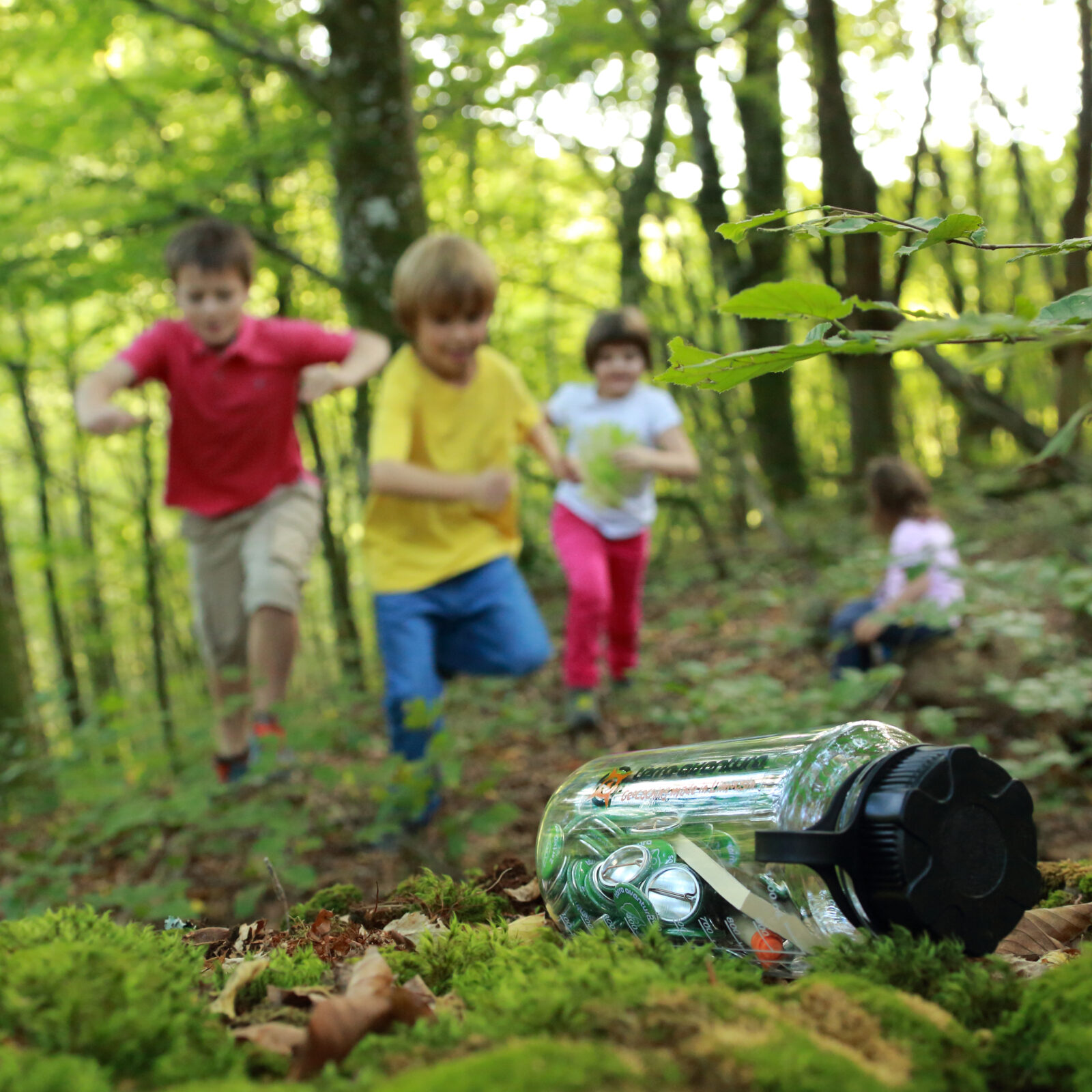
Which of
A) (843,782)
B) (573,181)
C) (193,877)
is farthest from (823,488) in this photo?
(843,782)

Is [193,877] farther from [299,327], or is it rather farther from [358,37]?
[358,37]

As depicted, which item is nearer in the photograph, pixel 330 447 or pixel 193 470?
pixel 193 470

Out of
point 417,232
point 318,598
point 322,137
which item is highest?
point 322,137

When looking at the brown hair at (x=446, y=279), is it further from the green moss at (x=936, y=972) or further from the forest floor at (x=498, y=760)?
the green moss at (x=936, y=972)

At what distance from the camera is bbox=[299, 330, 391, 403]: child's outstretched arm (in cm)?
396

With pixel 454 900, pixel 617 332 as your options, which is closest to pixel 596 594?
pixel 617 332

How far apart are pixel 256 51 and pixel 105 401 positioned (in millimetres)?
2816

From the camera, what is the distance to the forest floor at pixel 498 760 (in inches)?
120

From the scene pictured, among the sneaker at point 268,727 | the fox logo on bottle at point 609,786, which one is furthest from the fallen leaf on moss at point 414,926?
the sneaker at point 268,727

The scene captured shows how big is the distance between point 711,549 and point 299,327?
17.8 ft

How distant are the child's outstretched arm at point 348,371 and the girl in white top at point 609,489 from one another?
1081 millimetres

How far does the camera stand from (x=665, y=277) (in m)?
8.99

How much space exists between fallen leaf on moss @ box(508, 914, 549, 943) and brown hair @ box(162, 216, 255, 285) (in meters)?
3.43

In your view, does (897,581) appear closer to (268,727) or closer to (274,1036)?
(268,727)
